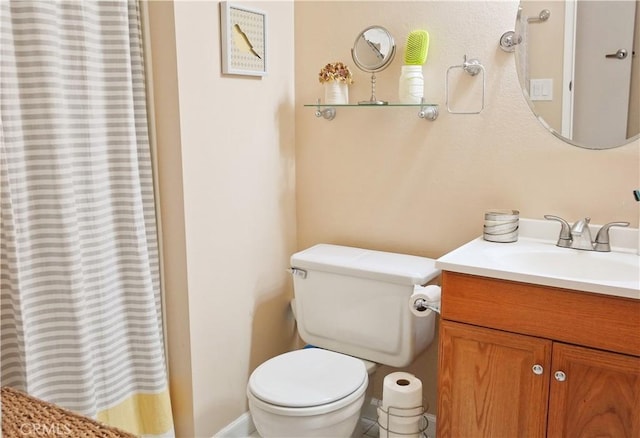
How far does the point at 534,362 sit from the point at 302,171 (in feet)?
4.11

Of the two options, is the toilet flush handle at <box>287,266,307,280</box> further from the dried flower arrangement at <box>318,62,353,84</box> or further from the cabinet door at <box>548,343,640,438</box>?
the cabinet door at <box>548,343,640,438</box>

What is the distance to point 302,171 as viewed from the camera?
253 cm

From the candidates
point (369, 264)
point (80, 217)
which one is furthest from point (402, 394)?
point (80, 217)

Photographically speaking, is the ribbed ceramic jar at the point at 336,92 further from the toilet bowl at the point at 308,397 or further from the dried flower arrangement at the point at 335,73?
the toilet bowl at the point at 308,397

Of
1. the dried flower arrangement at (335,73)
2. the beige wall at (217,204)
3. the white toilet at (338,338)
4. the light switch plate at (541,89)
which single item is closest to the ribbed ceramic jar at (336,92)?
the dried flower arrangement at (335,73)

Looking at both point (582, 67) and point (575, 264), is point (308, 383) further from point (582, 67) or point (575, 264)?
point (582, 67)

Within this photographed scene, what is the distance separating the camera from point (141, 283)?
6.48 ft

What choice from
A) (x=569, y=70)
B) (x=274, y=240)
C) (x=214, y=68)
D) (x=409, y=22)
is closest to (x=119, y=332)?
(x=274, y=240)

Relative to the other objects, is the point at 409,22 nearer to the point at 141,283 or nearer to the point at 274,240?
the point at 274,240

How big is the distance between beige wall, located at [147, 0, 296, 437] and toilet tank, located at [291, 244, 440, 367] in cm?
21

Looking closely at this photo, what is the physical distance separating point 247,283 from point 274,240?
23 cm

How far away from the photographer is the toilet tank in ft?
6.78

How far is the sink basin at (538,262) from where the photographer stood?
163 cm

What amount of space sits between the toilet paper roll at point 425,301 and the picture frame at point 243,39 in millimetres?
990
